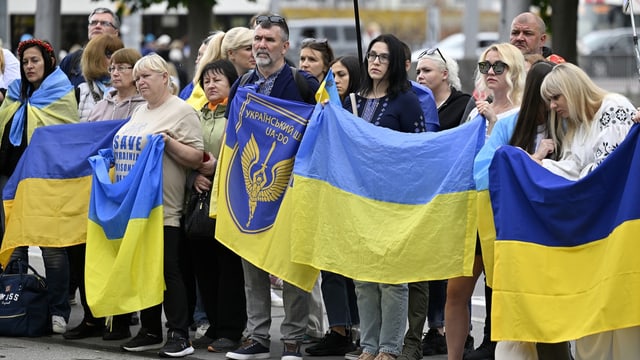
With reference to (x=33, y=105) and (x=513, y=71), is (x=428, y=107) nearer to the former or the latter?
(x=513, y=71)

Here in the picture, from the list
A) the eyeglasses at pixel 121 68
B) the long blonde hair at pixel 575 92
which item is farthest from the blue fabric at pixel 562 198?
the eyeglasses at pixel 121 68

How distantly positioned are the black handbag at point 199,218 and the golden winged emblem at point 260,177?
0.39 metres

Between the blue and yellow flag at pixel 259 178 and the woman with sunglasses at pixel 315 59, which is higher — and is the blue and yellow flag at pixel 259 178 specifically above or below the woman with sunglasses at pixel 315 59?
below

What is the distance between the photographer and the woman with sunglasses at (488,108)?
24.9ft

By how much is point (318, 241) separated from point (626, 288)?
82.9 inches

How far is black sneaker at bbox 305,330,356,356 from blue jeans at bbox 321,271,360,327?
83mm

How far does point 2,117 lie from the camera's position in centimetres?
989

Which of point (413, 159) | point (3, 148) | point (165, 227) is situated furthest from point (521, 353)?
point (3, 148)

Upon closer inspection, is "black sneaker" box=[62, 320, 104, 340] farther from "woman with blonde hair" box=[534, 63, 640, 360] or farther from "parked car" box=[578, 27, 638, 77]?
"parked car" box=[578, 27, 638, 77]

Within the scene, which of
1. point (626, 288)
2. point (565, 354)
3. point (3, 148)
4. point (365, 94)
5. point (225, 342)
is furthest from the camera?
point (3, 148)

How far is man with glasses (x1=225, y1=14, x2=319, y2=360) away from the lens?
848 cm

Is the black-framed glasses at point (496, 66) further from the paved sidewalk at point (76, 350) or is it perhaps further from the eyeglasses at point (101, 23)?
the eyeglasses at point (101, 23)

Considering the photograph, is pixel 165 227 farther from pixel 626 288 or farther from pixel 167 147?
pixel 626 288

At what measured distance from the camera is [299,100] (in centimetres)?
849
